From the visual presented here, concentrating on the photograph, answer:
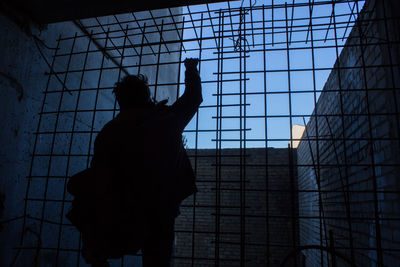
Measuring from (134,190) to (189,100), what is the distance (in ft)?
1.84

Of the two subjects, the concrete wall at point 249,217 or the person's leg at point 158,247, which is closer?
the person's leg at point 158,247

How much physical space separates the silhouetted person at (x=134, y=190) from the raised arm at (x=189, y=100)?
4.8 inches

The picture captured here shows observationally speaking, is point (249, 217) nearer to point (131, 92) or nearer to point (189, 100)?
point (189, 100)

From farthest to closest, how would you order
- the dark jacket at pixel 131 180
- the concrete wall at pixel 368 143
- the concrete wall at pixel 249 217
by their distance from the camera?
the concrete wall at pixel 249 217, the concrete wall at pixel 368 143, the dark jacket at pixel 131 180

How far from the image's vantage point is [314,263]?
4.88 metres

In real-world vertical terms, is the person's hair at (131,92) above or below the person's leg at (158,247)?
above

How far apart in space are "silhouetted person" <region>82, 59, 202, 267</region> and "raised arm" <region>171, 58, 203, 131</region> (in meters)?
0.12

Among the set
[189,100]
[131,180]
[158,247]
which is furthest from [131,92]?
[158,247]

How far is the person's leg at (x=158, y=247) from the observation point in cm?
118

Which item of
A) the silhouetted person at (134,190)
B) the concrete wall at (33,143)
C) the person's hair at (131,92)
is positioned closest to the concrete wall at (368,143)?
the silhouetted person at (134,190)

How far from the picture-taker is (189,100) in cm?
141

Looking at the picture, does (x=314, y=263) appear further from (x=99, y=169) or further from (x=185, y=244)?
(x=99, y=169)

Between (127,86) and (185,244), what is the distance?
6819 millimetres

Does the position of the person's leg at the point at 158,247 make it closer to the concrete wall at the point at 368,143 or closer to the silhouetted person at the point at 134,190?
the silhouetted person at the point at 134,190
